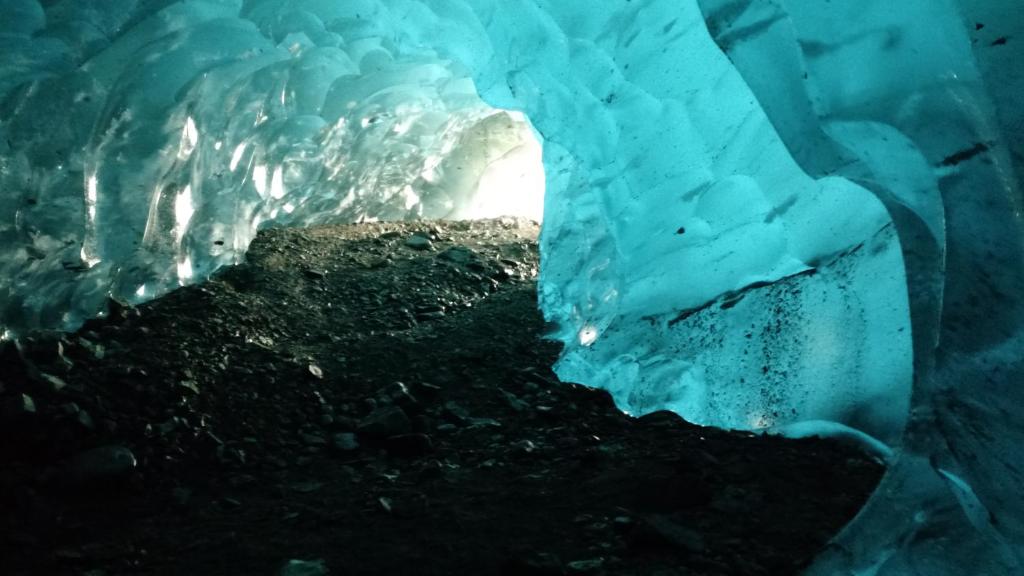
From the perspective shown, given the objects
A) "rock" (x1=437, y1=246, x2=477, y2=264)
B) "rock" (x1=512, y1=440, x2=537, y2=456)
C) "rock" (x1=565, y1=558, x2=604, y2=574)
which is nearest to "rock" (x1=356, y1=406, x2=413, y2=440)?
"rock" (x1=512, y1=440, x2=537, y2=456)

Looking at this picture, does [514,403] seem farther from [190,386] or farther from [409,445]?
[190,386]

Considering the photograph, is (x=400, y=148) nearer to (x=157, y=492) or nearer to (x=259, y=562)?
(x=157, y=492)

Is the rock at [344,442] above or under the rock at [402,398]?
above

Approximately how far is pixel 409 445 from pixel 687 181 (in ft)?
5.68

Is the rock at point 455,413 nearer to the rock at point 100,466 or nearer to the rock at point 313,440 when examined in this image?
the rock at point 313,440

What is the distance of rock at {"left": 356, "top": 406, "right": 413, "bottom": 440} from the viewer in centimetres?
289

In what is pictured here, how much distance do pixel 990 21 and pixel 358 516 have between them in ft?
7.43

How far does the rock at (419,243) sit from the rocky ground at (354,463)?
1.52 metres

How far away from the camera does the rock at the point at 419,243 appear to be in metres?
5.56

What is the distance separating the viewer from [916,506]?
178 cm

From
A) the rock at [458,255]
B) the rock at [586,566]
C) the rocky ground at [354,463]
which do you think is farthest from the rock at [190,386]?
the rock at [458,255]

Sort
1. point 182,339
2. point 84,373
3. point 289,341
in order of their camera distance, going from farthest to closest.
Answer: point 289,341 → point 182,339 → point 84,373

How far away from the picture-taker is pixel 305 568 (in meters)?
1.94

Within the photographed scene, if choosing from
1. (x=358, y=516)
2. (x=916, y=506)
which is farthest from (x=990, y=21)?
(x=358, y=516)
